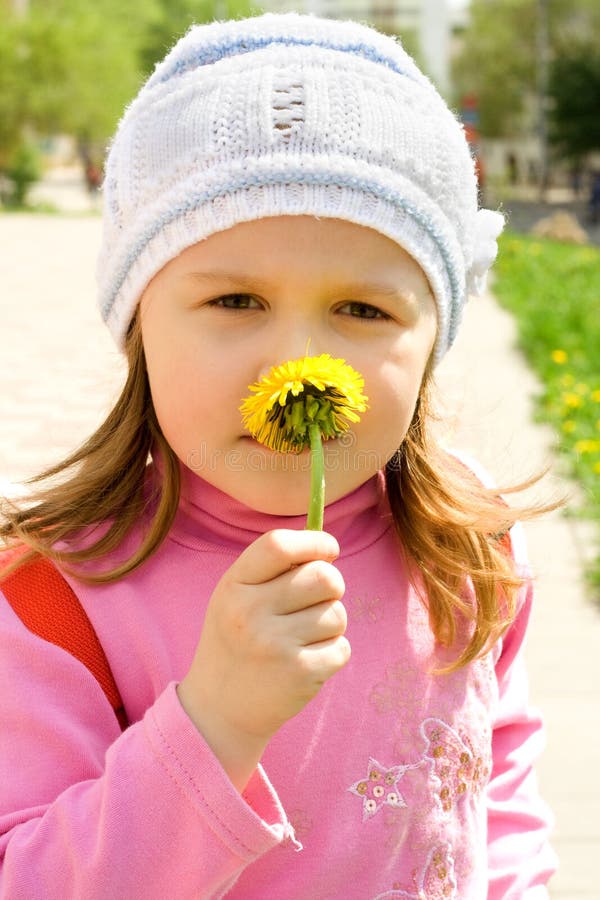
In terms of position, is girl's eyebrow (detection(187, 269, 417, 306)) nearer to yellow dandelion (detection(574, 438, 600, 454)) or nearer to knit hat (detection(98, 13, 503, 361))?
knit hat (detection(98, 13, 503, 361))

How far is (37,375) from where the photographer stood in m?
7.08

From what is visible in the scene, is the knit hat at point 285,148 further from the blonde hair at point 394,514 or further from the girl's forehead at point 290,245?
the blonde hair at point 394,514

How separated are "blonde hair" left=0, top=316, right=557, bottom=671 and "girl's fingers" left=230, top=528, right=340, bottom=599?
0.35 m

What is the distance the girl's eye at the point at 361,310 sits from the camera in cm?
136

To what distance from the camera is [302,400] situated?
1178 millimetres

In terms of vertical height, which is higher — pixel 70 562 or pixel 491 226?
pixel 491 226

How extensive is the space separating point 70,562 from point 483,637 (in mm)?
583

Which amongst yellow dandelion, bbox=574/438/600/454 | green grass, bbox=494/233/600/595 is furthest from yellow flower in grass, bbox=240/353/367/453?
yellow dandelion, bbox=574/438/600/454

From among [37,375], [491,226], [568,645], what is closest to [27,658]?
[491,226]

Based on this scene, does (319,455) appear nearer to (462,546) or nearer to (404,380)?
(404,380)

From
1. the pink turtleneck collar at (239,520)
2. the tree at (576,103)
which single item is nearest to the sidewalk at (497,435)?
the pink turtleneck collar at (239,520)

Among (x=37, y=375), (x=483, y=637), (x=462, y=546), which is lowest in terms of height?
(x=483, y=637)

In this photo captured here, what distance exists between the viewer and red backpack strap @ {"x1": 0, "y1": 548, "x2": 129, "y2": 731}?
141cm

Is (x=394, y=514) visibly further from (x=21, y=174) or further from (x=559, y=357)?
(x=21, y=174)
